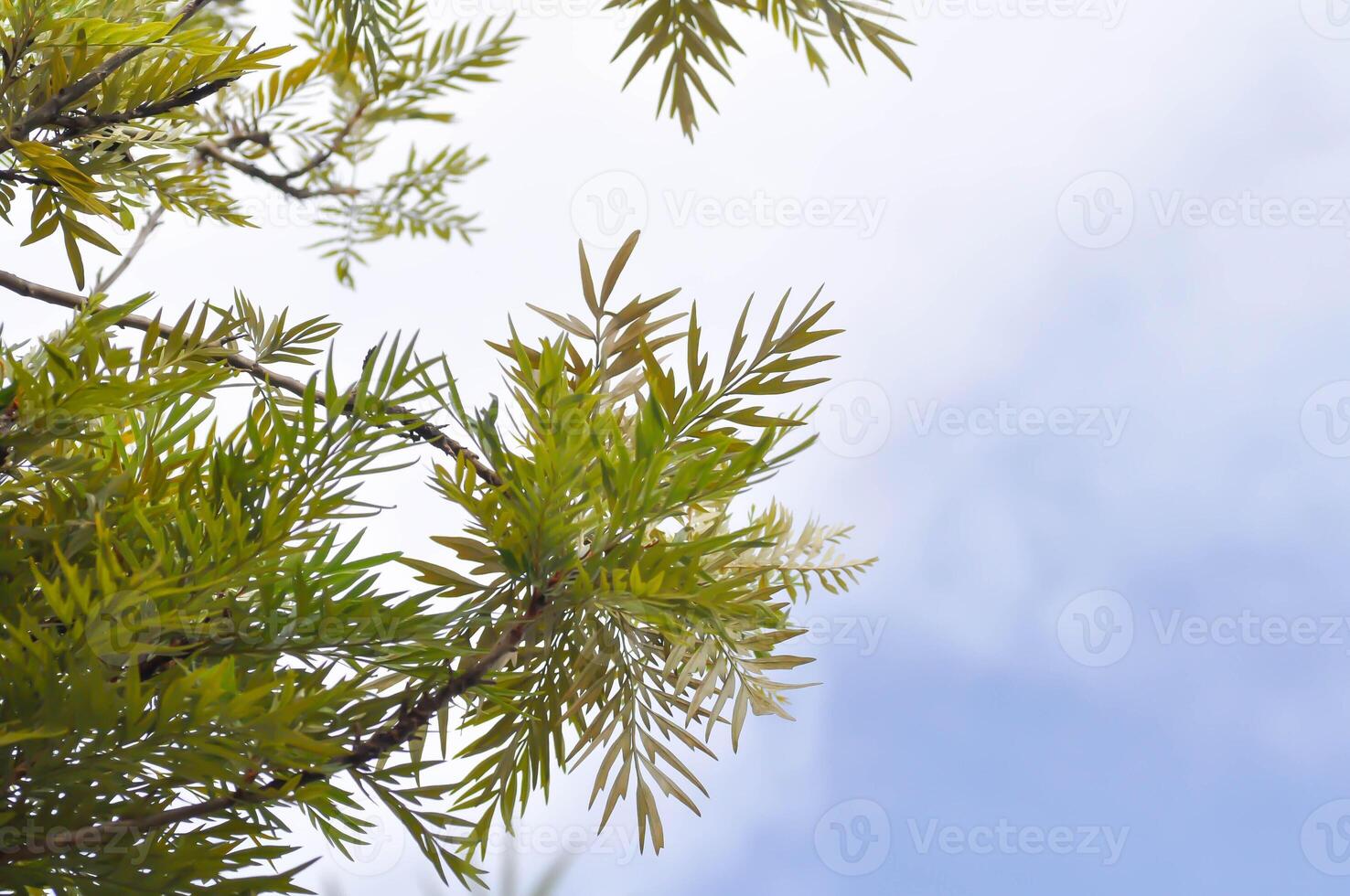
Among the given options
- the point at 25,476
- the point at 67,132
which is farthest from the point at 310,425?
the point at 67,132

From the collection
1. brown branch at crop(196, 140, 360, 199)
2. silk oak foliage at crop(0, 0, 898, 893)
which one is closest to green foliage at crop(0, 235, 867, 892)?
silk oak foliage at crop(0, 0, 898, 893)

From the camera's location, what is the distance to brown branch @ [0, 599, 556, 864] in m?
0.36

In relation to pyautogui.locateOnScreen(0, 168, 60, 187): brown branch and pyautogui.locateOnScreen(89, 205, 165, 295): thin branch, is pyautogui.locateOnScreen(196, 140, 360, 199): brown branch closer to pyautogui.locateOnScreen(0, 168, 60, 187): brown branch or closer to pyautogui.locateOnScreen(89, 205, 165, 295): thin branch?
pyautogui.locateOnScreen(89, 205, 165, 295): thin branch

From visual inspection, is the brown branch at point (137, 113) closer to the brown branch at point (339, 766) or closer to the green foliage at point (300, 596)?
the green foliage at point (300, 596)

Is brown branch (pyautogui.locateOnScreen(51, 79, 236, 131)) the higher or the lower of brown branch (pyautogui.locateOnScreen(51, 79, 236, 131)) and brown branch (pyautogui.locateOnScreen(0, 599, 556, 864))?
the higher

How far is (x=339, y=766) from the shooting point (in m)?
0.38

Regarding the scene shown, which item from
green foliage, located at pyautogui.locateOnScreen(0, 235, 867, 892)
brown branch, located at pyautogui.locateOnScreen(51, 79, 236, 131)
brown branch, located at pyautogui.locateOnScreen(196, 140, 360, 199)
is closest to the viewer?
green foliage, located at pyautogui.locateOnScreen(0, 235, 867, 892)

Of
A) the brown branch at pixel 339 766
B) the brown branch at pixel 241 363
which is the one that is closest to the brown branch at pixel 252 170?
the brown branch at pixel 241 363

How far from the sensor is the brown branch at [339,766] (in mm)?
359

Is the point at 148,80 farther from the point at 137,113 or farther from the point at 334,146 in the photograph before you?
the point at 334,146

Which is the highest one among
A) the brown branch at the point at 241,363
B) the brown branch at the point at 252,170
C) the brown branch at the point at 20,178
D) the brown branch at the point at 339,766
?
the brown branch at the point at 252,170

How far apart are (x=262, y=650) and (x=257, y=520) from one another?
5 centimetres

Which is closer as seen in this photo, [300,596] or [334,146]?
[300,596]

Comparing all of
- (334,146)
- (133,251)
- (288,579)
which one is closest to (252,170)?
(334,146)
